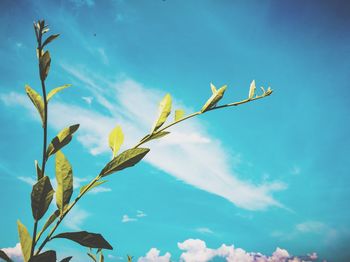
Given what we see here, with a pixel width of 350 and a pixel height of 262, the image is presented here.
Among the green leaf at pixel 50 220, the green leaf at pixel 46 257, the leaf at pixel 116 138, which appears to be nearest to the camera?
the green leaf at pixel 46 257

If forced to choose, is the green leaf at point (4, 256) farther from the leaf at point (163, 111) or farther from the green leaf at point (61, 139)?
the leaf at point (163, 111)

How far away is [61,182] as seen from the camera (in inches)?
40.4

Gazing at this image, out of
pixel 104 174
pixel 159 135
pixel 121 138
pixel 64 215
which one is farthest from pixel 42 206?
pixel 159 135

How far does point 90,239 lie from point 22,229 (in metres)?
0.24

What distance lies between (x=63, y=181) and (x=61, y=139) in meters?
0.18

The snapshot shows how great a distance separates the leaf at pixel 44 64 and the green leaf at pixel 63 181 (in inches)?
10.6

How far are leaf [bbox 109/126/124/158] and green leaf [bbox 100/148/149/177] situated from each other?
7.4 inches

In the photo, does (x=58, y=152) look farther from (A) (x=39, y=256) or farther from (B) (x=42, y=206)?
(A) (x=39, y=256)

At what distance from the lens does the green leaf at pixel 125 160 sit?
1083 millimetres

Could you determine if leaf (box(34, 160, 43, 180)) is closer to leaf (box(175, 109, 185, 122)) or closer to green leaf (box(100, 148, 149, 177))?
green leaf (box(100, 148, 149, 177))

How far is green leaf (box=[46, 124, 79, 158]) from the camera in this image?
1065 millimetres

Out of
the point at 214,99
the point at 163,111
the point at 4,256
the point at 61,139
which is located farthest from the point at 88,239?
the point at 214,99

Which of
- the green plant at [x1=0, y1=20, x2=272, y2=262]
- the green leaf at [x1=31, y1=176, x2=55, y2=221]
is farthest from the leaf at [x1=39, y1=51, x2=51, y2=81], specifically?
the green leaf at [x1=31, y1=176, x2=55, y2=221]

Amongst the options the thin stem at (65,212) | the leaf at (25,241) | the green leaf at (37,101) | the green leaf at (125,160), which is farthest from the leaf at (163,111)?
the leaf at (25,241)
